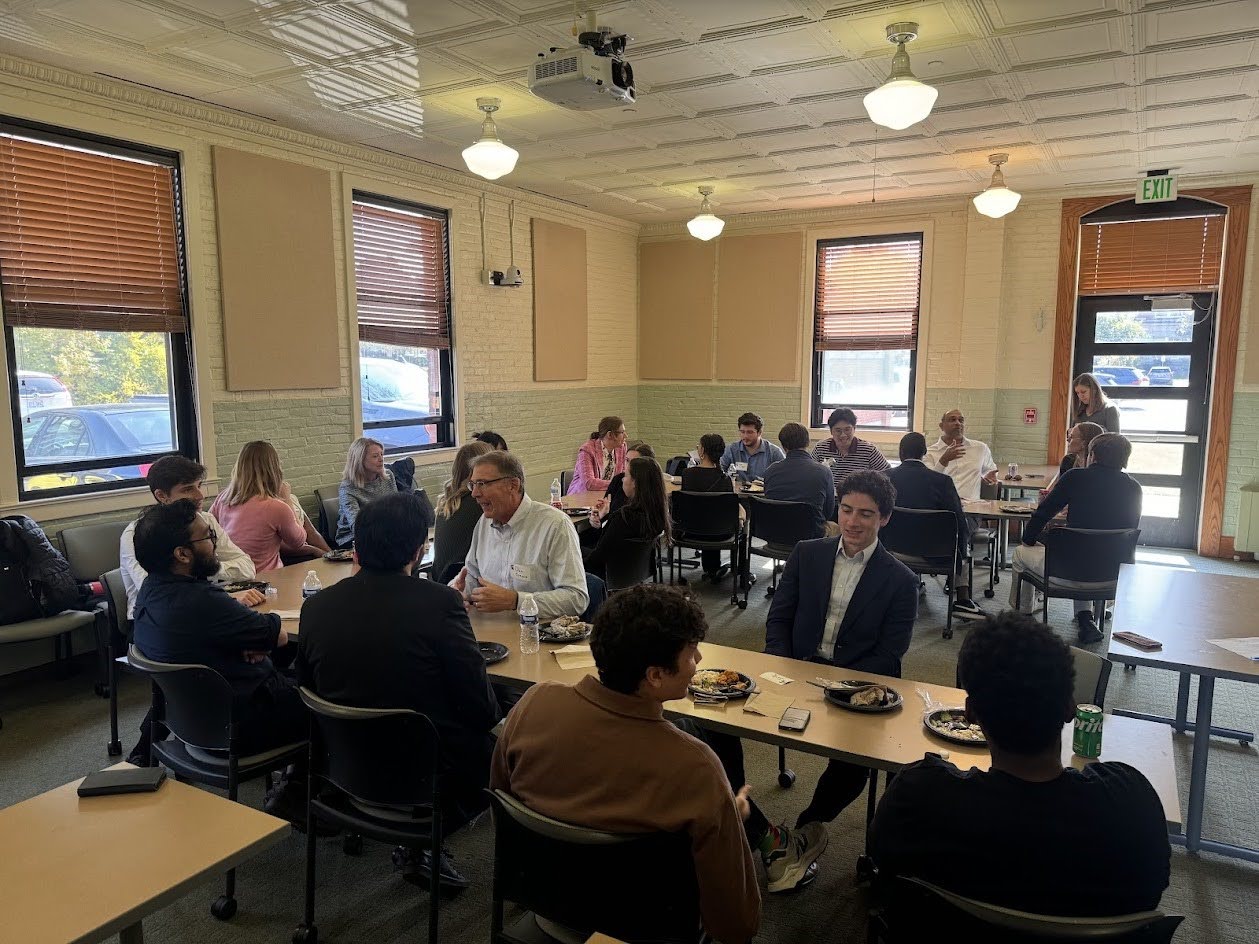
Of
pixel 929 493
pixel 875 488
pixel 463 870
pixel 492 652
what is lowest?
pixel 463 870

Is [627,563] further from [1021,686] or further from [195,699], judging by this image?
[1021,686]

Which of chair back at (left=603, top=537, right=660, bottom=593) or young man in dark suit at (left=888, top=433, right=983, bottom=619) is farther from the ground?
young man in dark suit at (left=888, top=433, right=983, bottom=619)

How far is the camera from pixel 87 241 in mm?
4871

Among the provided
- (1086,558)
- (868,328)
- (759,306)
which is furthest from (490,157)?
(868,328)

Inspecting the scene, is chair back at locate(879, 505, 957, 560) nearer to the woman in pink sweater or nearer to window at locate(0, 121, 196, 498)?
the woman in pink sweater

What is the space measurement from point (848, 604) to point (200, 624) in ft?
7.31

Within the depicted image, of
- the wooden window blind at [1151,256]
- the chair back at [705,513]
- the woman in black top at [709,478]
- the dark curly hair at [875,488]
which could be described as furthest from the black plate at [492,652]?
the wooden window blind at [1151,256]

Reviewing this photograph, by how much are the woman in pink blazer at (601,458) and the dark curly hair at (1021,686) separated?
5.51 metres

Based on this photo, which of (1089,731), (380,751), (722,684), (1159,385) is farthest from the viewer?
(1159,385)

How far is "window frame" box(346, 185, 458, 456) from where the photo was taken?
21.5 feet

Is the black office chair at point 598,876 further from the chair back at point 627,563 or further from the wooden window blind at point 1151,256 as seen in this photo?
the wooden window blind at point 1151,256

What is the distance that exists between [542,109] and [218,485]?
3367 mm

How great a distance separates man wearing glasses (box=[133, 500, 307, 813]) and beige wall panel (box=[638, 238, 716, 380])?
774 centimetres

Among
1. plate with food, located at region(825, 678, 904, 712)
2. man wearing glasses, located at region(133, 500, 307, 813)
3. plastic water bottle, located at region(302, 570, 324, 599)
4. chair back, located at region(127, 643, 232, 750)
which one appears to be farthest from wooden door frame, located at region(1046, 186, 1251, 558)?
chair back, located at region(127, 643, 232, 750)
